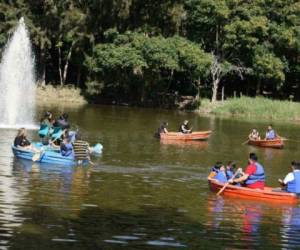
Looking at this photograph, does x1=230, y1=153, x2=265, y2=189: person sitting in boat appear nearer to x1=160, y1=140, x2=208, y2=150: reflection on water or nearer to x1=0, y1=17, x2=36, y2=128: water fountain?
x1=160, y1=140, x2=208, y2=150: reflection on water

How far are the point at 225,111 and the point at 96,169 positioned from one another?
40.6 m

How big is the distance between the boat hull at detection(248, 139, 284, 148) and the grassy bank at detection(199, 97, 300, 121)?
23.9m

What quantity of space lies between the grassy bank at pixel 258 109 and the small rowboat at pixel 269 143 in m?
23.9

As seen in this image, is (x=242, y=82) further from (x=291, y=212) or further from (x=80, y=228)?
(x=80, y=228)

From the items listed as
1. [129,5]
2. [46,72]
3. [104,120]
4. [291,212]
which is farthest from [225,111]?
[291,212]


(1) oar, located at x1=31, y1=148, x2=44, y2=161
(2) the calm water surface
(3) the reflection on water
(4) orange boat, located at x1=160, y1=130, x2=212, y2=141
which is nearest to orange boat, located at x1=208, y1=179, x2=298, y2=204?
(2) the calm water surface

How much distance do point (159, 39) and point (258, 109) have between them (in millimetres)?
12461

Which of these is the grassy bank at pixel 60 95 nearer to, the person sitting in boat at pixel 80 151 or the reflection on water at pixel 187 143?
the reflection on water at pixel 187 143

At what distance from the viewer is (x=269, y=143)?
4059 centimetres

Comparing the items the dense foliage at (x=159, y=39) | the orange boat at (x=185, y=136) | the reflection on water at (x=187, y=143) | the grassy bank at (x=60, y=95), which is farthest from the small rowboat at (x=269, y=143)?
the grassy bank at (x=60, y=95)

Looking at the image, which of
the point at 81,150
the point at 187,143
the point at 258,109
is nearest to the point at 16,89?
the point at 187,143

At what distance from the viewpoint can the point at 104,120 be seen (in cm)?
5031

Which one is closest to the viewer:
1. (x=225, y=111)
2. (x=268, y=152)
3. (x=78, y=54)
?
(x=268, y=152)

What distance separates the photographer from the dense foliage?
6869 cm
